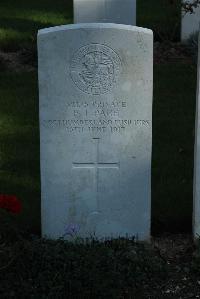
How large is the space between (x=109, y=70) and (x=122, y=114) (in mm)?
307

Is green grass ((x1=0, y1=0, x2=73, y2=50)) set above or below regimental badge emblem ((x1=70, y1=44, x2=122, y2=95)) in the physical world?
above

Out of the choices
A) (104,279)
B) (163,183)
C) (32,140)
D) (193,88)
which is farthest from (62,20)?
(104,279)

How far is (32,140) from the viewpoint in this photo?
800 centimetres

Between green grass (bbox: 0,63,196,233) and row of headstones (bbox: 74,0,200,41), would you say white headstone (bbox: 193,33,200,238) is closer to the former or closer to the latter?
green grass (bbox: 0,63,196,233)

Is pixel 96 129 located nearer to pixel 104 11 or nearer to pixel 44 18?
pixel 104 11

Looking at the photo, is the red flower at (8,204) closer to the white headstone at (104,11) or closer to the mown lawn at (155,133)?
the mown lawn at (155,133)

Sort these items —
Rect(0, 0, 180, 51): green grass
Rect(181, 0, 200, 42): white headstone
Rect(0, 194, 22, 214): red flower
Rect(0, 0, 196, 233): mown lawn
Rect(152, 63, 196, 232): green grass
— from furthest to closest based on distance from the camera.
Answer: Rect(0, 0, 180, 51): green grass < Rect(181, 0, 200, 42): white headstone < Rect(0, 0, 196, 233): mown lawn < Rect(152, 63, 196, 232): green grass < Rect(0, 194, 22, 214): red flower

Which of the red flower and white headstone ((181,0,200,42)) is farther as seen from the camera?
white headstone ((181,0,200,42))

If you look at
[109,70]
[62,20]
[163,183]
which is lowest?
[163,183]

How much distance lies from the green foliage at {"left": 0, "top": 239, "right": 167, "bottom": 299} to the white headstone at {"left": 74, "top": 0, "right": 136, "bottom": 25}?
5814 millimetres

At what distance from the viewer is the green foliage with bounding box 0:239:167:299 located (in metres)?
5.00

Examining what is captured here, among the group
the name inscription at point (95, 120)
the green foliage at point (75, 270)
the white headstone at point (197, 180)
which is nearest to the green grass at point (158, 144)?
the white headstone at point (197, 180)

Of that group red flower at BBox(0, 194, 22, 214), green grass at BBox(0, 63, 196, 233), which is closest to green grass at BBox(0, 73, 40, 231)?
green grass at BBox(0, 63, 196, 233)

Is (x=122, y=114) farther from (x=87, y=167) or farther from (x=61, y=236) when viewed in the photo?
(x=61, y=236)
